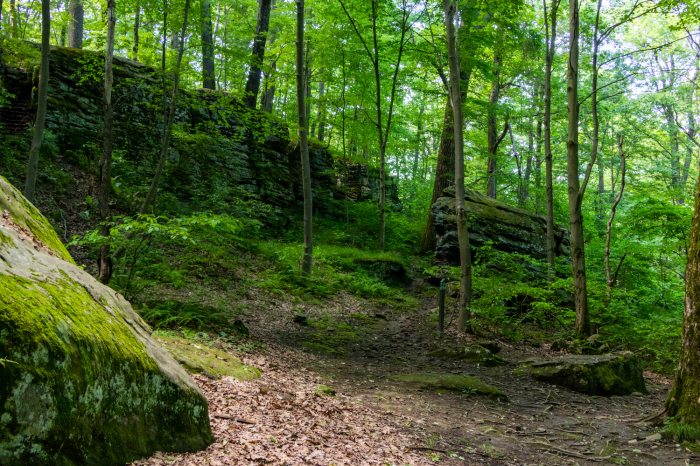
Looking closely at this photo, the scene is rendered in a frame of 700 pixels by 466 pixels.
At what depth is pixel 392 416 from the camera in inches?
169

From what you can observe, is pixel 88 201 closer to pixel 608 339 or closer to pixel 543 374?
pixel 543 374

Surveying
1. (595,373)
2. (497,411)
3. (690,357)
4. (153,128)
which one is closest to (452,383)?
(497,411)

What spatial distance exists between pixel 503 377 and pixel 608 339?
3.49 metres

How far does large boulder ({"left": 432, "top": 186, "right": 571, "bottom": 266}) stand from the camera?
12945mm

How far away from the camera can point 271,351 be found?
5988 mm

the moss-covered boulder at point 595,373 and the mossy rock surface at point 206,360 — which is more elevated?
the mossy rock surface at point 206,360

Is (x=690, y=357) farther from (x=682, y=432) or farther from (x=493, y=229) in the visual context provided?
(x=493, y=229)

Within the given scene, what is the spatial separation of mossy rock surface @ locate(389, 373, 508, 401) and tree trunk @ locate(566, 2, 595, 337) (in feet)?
11.5

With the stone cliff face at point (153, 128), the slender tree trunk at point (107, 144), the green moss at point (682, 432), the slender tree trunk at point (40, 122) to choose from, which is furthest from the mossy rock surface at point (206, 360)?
the stone cliff face at point (153, 128)

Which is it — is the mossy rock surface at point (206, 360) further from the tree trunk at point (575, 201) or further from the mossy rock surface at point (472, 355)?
the tree trunk at point (575, 201)

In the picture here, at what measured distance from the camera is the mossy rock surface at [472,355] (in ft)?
23.7

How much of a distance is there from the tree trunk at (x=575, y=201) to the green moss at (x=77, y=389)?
777cm

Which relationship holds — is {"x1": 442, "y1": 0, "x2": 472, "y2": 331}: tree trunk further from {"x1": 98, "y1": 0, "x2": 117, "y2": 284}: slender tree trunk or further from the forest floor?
{"x1": 98, "y1": 0, "x2": 117, "y2": 284}: slender tree trunk

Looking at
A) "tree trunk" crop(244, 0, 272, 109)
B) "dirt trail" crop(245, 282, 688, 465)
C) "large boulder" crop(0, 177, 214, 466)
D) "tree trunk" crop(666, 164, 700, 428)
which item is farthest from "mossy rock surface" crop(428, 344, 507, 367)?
"tree trunk" crop(244, 0, 272, 109)
